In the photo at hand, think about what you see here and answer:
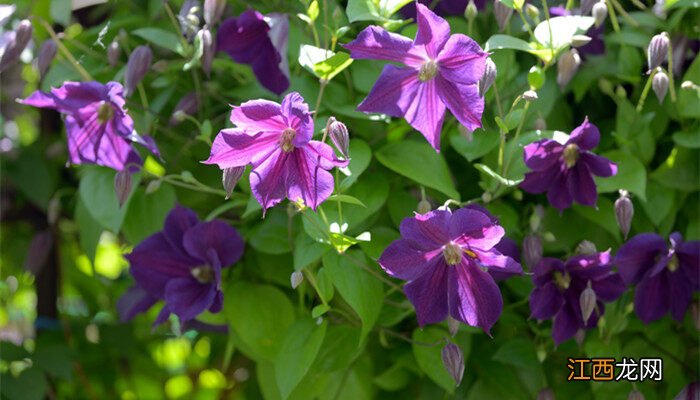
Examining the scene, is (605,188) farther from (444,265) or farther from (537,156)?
(444,265)

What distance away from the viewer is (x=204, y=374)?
4.86 feet

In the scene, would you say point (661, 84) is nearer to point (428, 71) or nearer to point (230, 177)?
point (428, 71)

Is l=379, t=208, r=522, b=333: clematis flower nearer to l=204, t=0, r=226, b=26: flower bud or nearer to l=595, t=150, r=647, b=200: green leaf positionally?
l=595, t=150, r=647, b=200: green leaf

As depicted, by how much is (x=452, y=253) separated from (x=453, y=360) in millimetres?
107

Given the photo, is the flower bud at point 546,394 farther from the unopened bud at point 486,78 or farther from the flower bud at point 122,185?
the flower bud at point 122,185

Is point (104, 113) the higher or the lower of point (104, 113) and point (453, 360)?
the higher

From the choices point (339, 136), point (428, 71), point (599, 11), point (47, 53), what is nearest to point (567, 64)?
point (599, 11)

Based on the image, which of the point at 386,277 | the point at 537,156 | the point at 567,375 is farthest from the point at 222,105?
the point at 567,375

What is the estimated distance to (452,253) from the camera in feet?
2.52

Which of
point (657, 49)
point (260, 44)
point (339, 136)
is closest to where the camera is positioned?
point (339, 136)

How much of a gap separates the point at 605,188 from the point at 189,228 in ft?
1.48

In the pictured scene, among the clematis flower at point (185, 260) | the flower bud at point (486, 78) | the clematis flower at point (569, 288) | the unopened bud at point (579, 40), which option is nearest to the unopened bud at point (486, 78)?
the flower bud at point (486, 78)

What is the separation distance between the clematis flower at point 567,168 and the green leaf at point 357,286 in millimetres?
186

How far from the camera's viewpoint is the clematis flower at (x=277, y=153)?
72 cm
